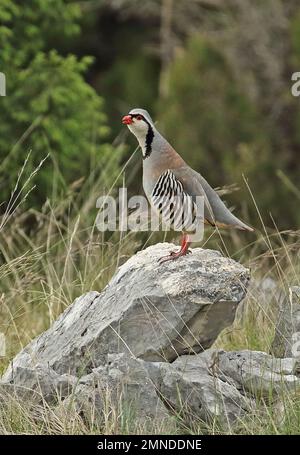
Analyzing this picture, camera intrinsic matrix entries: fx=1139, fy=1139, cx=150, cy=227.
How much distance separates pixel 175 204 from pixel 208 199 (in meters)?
0.22

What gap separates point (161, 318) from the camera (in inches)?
233

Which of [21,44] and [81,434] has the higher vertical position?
[21,44]

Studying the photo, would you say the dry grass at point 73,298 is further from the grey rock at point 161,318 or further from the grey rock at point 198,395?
the grey rock at point 161,318

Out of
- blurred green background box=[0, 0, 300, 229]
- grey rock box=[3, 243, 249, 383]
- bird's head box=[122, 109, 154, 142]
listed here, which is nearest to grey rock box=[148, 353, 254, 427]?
grey rock box=[3, 243, 249, 383]

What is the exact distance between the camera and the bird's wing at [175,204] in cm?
635

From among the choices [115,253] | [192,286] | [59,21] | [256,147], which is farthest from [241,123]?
[192,286]

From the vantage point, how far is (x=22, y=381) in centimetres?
580

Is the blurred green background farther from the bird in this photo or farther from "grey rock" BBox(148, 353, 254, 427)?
"grey rock" BBox(148, 353, 254, 427)

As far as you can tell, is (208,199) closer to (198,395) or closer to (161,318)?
(161,318)

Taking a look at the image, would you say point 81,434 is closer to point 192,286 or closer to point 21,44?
point 192,286

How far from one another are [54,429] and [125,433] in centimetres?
35

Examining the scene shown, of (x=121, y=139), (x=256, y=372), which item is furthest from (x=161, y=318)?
(x=121, y=139)

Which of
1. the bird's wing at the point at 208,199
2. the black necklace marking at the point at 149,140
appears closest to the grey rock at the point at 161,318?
the bird's wing at the point at 208,199

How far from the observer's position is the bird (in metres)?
6.36
